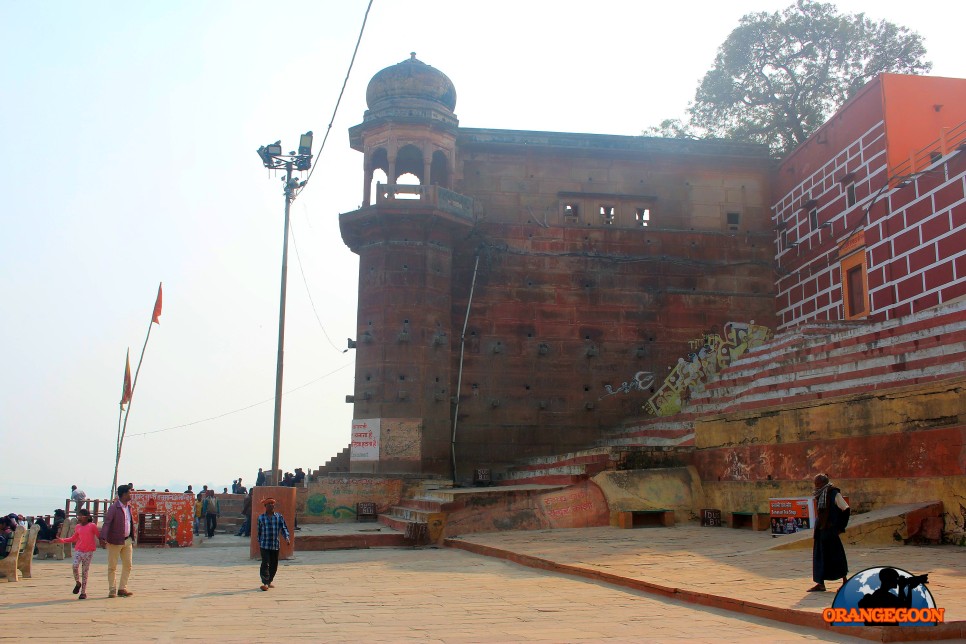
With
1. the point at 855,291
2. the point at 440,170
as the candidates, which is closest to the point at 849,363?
the point at 855,291

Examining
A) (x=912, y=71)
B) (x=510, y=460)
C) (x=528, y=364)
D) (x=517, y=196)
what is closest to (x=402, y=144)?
(x=517, y=196)

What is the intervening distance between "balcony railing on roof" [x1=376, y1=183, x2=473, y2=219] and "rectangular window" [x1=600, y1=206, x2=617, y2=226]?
4.88 metres

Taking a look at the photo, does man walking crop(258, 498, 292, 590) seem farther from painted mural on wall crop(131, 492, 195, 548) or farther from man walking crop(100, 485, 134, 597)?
painted mural on wall crop(131, 492, 195, 548)

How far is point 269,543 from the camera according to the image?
39.6 feet

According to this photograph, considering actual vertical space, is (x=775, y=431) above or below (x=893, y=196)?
below

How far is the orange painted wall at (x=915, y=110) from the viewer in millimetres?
22516

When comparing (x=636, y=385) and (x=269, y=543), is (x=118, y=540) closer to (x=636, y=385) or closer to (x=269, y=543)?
(x=269, y=543)

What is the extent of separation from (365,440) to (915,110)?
16.6 meters

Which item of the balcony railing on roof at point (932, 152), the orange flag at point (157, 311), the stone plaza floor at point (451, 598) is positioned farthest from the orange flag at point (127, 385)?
the balcony railing on roof at point (932, 152)

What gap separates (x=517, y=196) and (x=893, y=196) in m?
10.7

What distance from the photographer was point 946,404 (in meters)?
12.9

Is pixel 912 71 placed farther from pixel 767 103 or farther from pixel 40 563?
pixel 40 563

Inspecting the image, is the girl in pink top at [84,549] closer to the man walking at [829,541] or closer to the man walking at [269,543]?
the man walking at [269,543]

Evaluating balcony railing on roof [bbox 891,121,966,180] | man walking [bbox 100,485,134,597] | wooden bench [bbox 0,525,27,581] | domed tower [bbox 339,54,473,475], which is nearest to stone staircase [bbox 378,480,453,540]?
domed tower [bbox 339,54,473,475]
